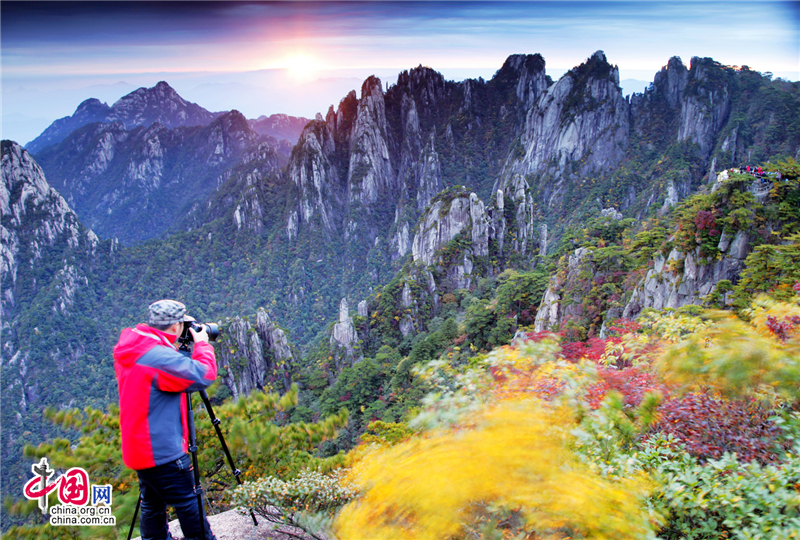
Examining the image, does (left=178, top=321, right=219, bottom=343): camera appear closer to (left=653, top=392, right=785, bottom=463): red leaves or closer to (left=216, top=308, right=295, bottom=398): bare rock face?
(left=653, top=392, right=785, bottom=463): red leaves

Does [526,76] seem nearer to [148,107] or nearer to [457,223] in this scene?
[457,223]

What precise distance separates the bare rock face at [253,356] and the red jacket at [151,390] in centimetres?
3297

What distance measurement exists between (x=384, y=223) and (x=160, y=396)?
9631 centimetres

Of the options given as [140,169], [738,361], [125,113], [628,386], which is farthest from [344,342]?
[125,113]

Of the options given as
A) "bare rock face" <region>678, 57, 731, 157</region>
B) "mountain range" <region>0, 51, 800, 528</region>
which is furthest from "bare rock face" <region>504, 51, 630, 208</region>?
"bare rock face" <region>678, 57, 731, 157</region>

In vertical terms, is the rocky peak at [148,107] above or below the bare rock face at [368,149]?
above

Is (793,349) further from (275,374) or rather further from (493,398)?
(275,374)

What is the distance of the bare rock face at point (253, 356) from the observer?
33.7 metres

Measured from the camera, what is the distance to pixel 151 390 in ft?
7.90

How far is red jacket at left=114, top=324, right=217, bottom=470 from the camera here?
236 centimetres

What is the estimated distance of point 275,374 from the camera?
1336 inches

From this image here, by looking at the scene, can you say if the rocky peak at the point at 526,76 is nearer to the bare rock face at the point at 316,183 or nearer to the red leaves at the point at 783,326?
the bare rock face at the point at 316,183

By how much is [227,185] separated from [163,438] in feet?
380

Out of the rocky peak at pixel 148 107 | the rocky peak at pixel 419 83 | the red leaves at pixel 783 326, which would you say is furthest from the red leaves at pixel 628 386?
the rocky peak at pixel 148 107
